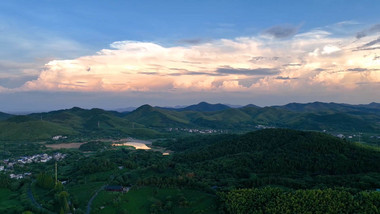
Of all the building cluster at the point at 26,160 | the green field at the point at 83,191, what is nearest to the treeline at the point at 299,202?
the green field at the point at 83,191

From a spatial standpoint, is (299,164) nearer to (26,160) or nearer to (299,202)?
(299,202)

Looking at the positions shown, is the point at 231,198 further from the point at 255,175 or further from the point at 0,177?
the point at 0,177

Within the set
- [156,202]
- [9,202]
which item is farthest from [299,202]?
[9,202]

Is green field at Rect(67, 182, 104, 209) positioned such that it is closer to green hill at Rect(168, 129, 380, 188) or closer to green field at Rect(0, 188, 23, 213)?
green field at Rect(0, 188, 23, 213)

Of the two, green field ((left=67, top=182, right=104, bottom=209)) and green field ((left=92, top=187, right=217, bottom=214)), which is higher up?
green field ((left=92, top=187, right=217, bottom=214))

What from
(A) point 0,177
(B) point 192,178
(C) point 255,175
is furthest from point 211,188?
(A) point 0,177

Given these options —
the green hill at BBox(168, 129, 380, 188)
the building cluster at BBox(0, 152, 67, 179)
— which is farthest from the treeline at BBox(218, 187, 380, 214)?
the building cluster at BBox(0, 152, 67, 179)

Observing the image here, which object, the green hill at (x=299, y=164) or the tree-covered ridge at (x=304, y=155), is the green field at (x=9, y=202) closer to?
the green hill at (x=299, y=164)
